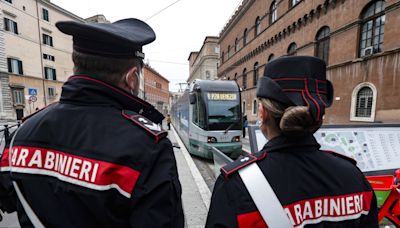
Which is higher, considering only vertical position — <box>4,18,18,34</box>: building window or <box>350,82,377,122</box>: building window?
<box>4,18,18,34</box>: building window

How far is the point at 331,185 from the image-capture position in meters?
1.02

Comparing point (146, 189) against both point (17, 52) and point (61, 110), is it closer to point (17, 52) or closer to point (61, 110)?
point (61, 110)

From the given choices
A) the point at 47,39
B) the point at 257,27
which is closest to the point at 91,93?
the point at 257,27

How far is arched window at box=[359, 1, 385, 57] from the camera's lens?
33.9 feet

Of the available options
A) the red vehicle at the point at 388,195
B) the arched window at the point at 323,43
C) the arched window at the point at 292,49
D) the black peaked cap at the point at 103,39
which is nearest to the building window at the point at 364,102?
the arched window at the point at 323,43

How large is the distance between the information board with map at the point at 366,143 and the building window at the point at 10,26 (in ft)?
122

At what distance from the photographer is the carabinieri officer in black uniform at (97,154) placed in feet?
2.91

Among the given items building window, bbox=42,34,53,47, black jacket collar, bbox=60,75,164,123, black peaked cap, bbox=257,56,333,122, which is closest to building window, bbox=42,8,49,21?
building window, bbox=42,34,53,47

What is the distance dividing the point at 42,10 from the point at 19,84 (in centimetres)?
1266

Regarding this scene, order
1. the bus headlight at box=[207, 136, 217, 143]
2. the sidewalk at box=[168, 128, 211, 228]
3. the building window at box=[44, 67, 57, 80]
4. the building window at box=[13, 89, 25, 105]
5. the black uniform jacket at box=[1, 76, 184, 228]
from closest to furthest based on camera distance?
the black uniform jacket at box=[1, 76, 184, 228], the sidewalk at box=[168, 128, 211, 228], the bus headlight at box=[207, 136, 217, 143], the building window at box=[13, 89, 25, 105], the building window at box=[44, 67, 57, 80]

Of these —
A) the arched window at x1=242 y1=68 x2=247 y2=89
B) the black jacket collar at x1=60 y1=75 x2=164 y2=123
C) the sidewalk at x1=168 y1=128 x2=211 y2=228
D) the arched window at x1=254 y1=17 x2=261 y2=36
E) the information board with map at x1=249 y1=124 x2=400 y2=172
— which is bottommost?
the sidewalk at x1=168 y1=128 x2=211 y2=228

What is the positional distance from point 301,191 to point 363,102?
44.8ft

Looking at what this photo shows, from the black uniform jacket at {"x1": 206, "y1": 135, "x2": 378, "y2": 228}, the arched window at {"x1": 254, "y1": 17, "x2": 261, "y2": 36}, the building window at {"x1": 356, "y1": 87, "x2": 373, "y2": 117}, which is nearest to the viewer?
the black uniform jacket at {"x1": 206, "y1": 135, "x2": 378, "y2": 228}

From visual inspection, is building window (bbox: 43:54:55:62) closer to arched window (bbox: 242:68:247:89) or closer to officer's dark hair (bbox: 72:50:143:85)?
arched window (bbox: 242:68:247:89)
